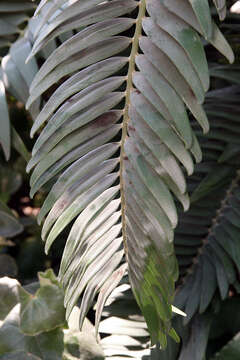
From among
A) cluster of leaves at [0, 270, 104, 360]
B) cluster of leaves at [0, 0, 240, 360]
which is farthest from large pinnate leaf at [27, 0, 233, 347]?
cluster of leaves at [0, 270, 104, 360]

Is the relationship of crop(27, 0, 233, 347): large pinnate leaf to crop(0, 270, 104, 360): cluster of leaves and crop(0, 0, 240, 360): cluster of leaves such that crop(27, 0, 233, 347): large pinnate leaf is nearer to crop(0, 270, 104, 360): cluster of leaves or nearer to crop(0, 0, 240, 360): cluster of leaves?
crop(0, 0, 240, 360): cluster of leaves

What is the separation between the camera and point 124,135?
0.73 m

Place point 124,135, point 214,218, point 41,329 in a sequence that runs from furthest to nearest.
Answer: point 214,218
point 41,329
point 124,135

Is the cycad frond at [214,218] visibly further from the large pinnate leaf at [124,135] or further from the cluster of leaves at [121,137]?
the large pinnate leaf at [124,135]

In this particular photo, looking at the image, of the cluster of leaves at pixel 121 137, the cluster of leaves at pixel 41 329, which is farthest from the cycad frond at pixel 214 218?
the cluster of leaves at pixel 41 329

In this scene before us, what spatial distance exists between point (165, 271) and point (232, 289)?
0.70 m

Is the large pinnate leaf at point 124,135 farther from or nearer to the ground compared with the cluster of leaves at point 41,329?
farther from the ground

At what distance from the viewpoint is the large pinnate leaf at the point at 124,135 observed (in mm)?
660

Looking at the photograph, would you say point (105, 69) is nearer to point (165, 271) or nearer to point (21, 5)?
point (165, 271)

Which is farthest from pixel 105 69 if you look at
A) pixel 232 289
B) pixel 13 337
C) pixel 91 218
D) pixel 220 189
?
pixel 232 289

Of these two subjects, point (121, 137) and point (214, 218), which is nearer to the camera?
point (121, 137)

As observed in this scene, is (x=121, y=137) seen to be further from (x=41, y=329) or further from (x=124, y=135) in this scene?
(x=41, y=329)

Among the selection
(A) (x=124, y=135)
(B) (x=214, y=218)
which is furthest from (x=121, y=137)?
(B) (x=214, y=218)

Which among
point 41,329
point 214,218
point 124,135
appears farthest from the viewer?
point 214,218
